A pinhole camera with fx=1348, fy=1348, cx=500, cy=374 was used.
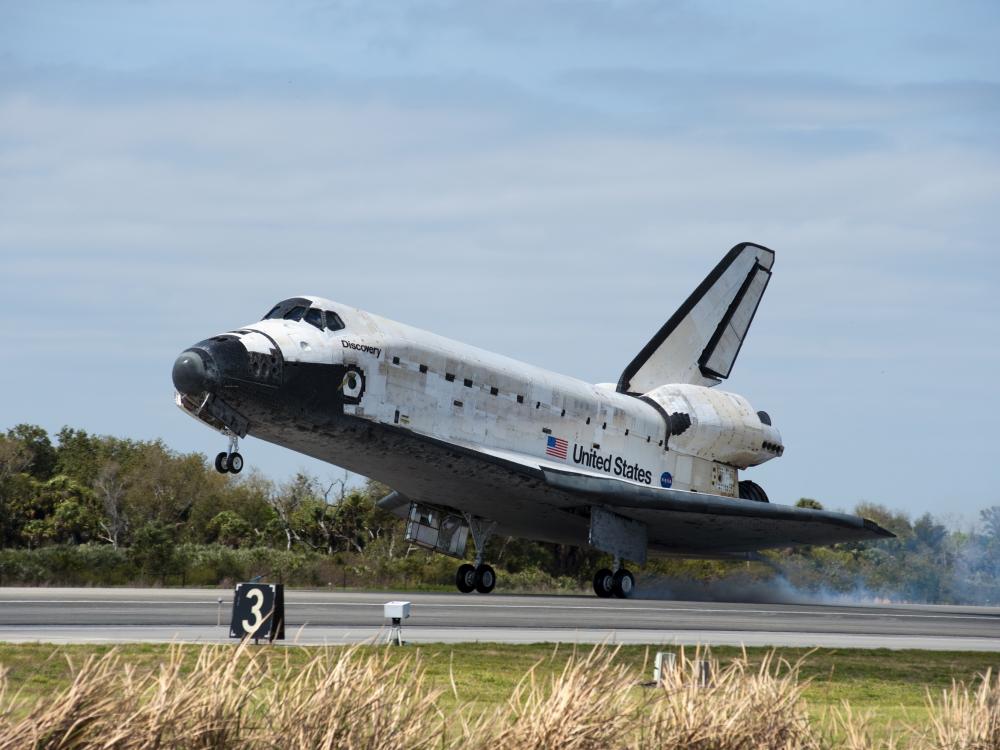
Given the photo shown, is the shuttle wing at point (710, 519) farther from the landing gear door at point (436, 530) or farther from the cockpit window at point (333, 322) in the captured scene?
the cockpit window at point (333, 322)

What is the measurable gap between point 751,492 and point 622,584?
5.54m

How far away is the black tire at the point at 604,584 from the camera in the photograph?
90.1 feet

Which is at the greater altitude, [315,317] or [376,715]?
[315,317]

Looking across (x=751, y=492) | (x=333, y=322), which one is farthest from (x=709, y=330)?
(x=333, y=322)

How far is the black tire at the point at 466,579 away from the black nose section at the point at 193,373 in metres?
7.70

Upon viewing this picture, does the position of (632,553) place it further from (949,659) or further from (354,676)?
(354,676)

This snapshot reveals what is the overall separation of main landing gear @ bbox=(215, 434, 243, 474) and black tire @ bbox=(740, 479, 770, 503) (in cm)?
1359

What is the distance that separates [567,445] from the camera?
27.1m

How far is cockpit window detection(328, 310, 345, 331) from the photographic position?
23.1 meters

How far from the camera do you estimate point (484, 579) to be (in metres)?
27.2

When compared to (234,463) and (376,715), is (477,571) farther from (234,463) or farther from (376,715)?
(376,715)

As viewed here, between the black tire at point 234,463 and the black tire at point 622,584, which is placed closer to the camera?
the black tire at point 234,463

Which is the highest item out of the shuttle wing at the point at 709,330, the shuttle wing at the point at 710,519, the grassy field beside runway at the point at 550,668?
the shuttle wing at the point at 709,330

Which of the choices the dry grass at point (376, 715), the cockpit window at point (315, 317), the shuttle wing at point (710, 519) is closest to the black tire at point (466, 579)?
the shuttle wing at point (710, 519)
